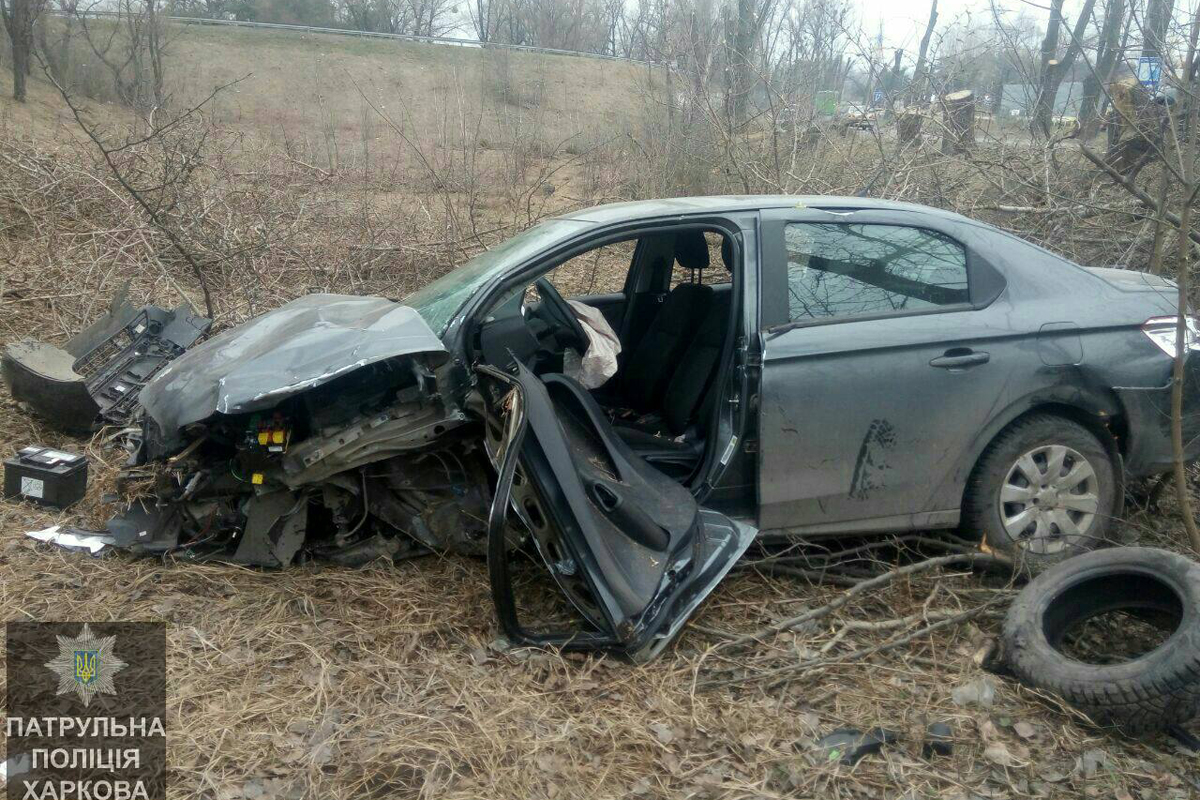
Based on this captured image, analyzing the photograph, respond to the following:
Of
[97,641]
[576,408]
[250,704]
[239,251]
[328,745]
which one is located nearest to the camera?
[328,745]

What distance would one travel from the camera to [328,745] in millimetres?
2725

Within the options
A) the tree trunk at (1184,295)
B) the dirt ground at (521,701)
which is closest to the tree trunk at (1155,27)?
the tree trunk at (1184,295)

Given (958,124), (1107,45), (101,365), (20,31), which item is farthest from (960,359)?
(20,31)

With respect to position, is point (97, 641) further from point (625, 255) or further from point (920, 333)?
point (625, 255)

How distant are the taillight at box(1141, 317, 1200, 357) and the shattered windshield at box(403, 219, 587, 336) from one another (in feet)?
8.19

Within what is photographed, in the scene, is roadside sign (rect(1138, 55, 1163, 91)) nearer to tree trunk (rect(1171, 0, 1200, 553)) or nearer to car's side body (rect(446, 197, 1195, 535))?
tree trunk (rect(1171, 0, 1200, 553))

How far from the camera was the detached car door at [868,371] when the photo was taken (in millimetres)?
3551

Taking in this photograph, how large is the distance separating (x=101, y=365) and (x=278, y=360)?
2.63 m

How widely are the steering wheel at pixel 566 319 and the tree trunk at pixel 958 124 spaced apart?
5367mm

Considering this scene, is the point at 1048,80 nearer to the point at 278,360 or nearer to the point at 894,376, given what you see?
the point at 894,376

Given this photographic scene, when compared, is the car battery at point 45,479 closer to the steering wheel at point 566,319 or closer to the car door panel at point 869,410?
the steering wheel at point 566,319

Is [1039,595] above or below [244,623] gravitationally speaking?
above

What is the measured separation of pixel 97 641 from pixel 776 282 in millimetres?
2927

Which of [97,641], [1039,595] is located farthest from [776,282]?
[97,641]
